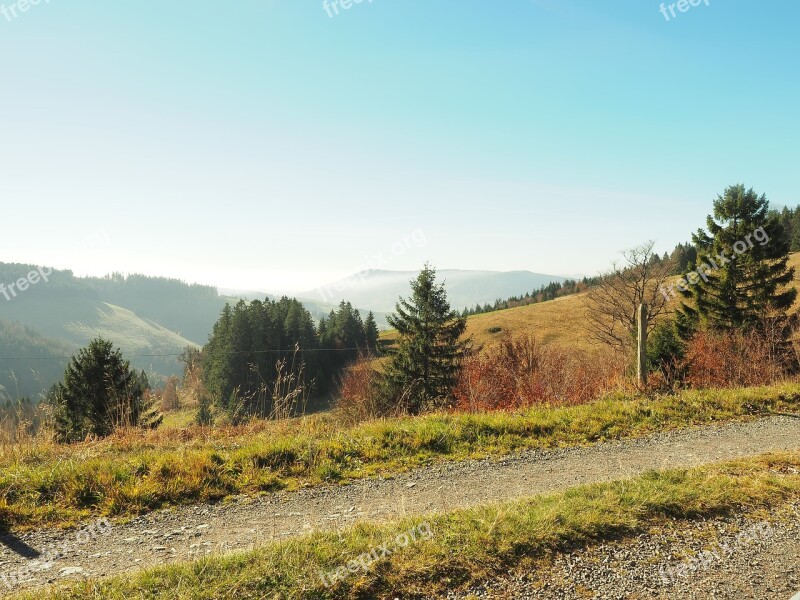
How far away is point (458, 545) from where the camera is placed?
4672 millimetres

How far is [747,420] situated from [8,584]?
12971 mm

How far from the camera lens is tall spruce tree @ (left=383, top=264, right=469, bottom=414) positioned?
39.7 meters

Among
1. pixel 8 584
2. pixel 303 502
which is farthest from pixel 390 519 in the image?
pixel 8 584

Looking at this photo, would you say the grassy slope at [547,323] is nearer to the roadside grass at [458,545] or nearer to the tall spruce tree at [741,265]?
the tall spruce tree at [741,265]

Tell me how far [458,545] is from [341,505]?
2.12 metres

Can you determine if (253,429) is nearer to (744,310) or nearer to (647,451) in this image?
(647,451)

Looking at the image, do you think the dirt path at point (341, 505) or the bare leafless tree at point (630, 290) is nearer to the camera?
the dirt path at point (341, 505)

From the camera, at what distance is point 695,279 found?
37562 mm
